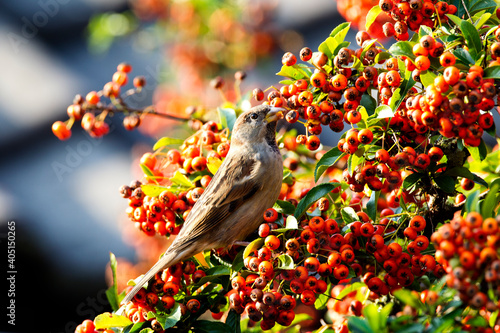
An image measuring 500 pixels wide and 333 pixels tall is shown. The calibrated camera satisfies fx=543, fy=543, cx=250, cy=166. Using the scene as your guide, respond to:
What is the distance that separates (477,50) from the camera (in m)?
1.95

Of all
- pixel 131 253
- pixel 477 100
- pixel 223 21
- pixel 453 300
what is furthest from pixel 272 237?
pixel 131 253

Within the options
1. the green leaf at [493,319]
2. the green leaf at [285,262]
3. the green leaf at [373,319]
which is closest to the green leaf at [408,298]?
the green leaf at [373,319]

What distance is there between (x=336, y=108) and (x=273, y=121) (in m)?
0.93

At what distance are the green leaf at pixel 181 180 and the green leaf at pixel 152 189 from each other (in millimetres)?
60

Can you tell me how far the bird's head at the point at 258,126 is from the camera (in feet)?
10.2

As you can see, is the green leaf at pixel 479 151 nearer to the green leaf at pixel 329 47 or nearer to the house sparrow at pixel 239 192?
the green leaf at pixel 329 47

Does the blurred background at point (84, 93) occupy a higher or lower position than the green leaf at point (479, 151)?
higher

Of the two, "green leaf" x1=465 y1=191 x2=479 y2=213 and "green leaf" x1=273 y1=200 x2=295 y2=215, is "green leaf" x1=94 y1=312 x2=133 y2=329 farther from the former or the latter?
"green leaf" x1=465 y1=191 x2=479 y2=213

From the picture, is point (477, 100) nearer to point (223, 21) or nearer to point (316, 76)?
point (316, 76)

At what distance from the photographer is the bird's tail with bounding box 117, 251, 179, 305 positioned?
90.3 inches

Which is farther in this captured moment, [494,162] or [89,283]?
[89,283]

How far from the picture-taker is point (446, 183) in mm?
2115

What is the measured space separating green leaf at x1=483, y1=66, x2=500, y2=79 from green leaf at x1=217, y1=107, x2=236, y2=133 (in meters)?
1.29

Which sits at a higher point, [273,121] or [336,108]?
[273,121]
